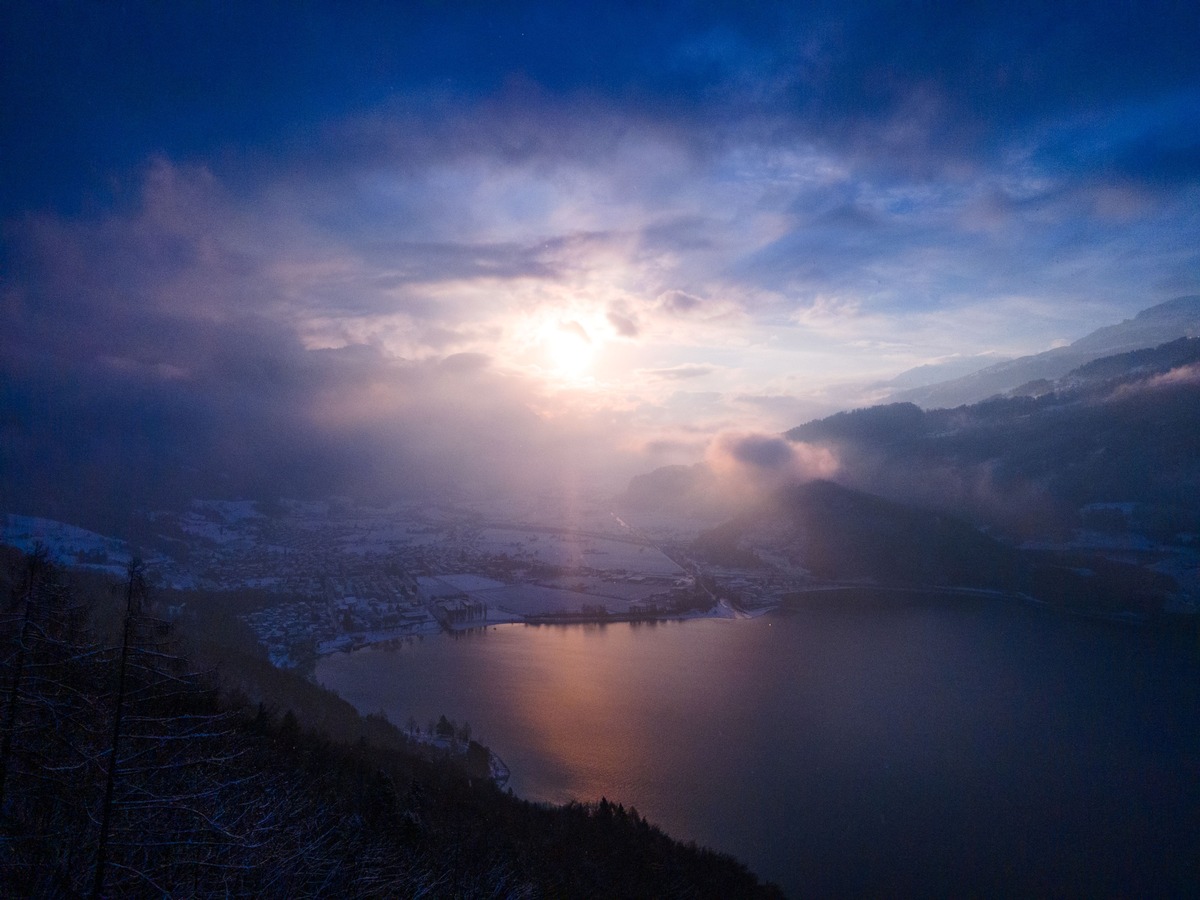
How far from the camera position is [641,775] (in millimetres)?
8875

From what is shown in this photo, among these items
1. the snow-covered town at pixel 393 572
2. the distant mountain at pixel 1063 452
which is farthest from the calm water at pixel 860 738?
the distant mountain at pixel 1063 452

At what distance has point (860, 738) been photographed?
34.0ft

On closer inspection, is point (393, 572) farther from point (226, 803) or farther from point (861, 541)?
point (226, 803)

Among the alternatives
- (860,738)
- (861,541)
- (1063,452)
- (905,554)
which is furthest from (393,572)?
(1063,452)

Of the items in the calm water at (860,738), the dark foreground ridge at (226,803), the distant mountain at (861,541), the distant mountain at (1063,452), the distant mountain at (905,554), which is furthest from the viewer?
the distant mountain at (861,541)

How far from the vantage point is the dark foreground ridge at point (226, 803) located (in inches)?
63.9

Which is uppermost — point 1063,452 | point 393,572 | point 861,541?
point 1063,452

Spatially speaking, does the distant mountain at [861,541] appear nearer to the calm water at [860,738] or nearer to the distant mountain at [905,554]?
the distant mountain at [905,554]

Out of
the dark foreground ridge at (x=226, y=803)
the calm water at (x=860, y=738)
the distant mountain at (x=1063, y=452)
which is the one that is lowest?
the calm water at (x=860, y=738)

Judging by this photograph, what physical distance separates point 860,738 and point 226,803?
10155 mm

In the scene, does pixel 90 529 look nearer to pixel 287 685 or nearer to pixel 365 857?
pixel 287 685

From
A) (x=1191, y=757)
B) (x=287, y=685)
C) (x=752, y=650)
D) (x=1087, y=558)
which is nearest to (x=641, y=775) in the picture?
(x=287, y=685)

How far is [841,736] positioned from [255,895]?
1029 centimetres

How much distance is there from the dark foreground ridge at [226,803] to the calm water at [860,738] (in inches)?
69.4
